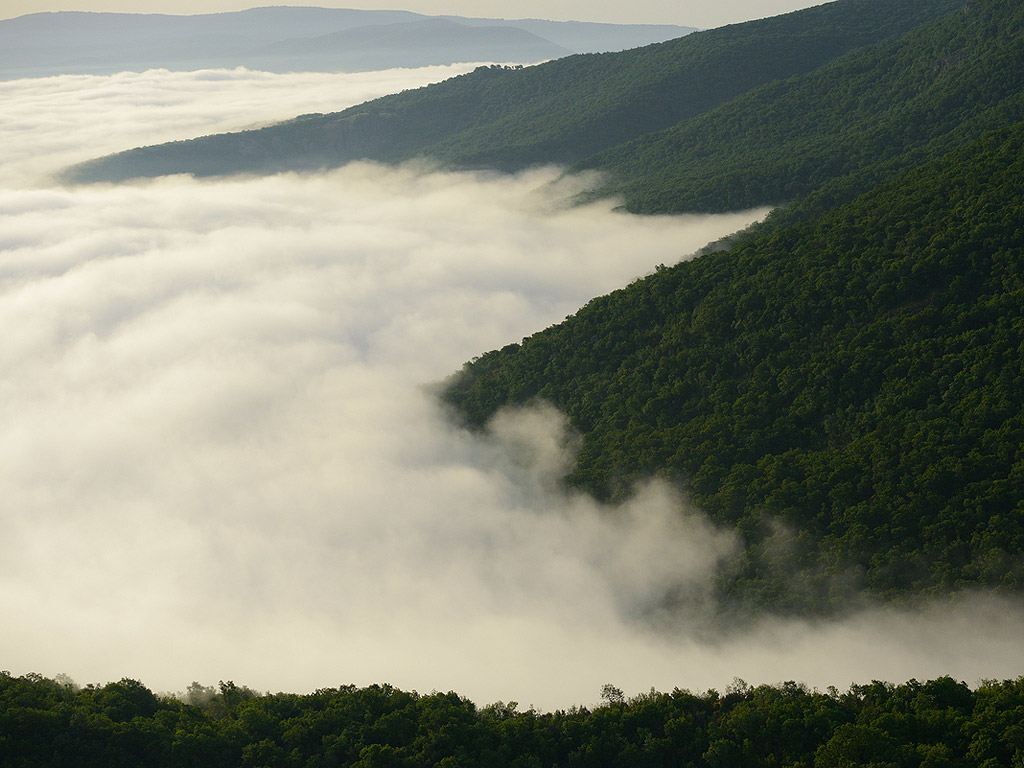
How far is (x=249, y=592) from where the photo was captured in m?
72.6

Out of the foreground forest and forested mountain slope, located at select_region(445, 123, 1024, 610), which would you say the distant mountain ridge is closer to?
forested mountain slope, located at select_region(445, 123, 1024, 610)

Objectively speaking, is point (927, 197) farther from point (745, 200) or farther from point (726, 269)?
point (745, 200)

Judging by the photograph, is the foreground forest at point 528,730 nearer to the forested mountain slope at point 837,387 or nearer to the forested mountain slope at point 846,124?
the forested mountain slope at point 837,387

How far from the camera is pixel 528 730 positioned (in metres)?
41.3

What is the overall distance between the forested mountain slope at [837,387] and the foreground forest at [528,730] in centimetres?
1241

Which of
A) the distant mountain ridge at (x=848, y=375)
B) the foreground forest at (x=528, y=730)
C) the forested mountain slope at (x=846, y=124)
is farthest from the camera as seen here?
the forested mountain slope at (x=846, y=124)

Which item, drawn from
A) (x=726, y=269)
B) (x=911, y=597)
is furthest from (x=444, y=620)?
(x=726, y=269)

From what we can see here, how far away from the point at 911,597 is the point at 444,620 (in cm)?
2913

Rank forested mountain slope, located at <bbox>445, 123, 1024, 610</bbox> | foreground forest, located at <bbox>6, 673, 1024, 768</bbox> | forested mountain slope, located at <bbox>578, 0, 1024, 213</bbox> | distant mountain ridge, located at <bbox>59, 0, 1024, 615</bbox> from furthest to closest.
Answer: forested mountain slope, located at <bbox>578, 0, 1024, 213</bbox>, distant mountain ridge, located at <bbox>59, 0, 1024, 615</bbox>, forested mountain slope, located at <bbox>445, 123, 1024, 610</bbox>, foreground forest, located at <bbox>6, 673, 1024, 768</bbox>

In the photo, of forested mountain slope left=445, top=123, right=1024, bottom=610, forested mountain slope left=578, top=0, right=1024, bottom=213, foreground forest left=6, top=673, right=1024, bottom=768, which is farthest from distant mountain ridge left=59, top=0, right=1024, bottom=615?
foreground forest left=6, top=673, right=1024, bottom=768

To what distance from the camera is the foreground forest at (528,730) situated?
36.2 metres

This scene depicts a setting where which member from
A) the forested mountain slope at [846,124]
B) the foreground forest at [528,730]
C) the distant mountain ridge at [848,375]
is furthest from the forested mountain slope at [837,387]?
the forested mountain slope at [846,124]

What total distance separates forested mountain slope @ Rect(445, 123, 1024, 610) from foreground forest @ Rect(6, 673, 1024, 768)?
12.4m

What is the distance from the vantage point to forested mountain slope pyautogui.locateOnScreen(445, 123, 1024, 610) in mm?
52119
